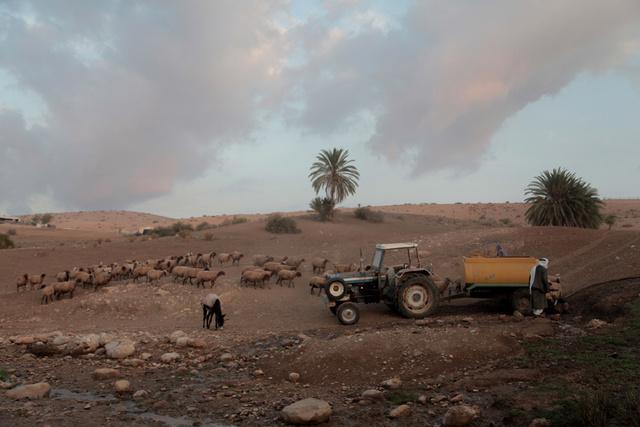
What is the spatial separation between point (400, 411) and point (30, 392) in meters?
6.19

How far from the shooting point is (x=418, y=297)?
14.8 m

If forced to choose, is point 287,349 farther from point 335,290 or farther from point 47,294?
point 47,294

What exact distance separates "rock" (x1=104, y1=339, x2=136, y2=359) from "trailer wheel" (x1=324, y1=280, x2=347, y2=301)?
5.33 meters

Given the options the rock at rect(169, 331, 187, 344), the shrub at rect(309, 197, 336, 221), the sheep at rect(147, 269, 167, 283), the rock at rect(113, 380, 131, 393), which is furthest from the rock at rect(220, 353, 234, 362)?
the shrub at rect(309, 197, 336, 221)

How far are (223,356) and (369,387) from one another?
3.95 m

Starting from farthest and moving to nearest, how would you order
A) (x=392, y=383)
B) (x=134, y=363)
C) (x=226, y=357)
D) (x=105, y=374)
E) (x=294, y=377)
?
1. (x=226, y=357)
2. (x=134, y=363)
3. (x=105, y=374)
4. (x=294, y=377)
5. (x=392, y=383)

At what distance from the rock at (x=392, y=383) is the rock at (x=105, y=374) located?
5.26 meters

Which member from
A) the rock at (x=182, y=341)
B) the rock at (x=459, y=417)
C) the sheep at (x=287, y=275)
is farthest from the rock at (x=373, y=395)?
the sheep at (x=287, y=275)

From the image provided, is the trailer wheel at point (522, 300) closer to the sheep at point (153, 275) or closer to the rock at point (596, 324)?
the rock at point (596, 324)

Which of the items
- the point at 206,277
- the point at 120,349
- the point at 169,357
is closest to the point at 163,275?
the point at 206,277

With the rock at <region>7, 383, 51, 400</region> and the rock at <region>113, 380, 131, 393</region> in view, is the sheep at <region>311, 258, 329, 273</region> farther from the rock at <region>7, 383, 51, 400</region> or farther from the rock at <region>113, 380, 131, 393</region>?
the rock at <region>7, 383, 51, 400</region>

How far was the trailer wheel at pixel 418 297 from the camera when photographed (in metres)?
14.7

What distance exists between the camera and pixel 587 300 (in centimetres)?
1488

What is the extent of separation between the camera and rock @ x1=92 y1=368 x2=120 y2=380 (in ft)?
33.5
